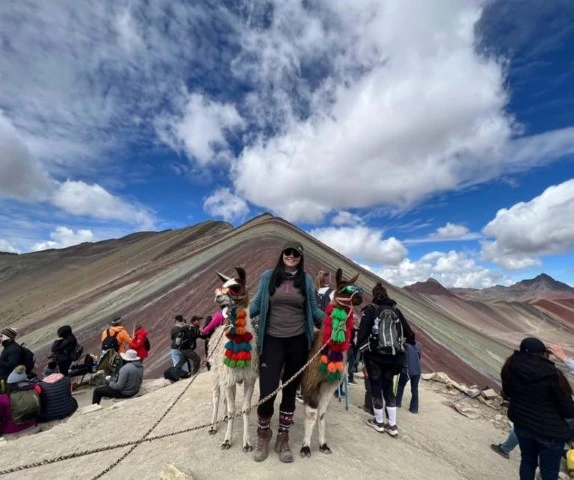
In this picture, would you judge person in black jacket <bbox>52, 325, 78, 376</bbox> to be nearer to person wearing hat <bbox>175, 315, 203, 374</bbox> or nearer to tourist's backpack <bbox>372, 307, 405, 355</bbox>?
person wearing hat <bbox>175, 315, 203, 374</bbox>

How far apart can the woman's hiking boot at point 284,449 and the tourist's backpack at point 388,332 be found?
1.56 m

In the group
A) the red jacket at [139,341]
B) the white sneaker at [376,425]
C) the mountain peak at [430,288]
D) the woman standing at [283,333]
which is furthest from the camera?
the mountain peak at [430,288]

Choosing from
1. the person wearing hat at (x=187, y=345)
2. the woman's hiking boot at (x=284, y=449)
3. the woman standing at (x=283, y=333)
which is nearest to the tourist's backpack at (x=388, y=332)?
the woman standing at (x=283, y=333)

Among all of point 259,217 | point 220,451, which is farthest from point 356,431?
point 259,217

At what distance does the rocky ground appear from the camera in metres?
3.10

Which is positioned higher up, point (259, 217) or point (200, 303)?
point (259, 217)

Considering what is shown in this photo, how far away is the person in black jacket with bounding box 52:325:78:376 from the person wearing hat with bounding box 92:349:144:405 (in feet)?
6.57

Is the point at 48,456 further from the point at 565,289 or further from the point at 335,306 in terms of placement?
the point at 565,289

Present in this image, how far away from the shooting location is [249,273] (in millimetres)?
15258

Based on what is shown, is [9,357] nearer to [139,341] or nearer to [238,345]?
[139,341]

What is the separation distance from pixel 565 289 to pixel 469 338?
145 m

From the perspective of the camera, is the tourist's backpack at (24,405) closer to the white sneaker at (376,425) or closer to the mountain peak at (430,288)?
the white sneaker at (376,425)

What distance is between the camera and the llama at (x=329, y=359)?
337 cm

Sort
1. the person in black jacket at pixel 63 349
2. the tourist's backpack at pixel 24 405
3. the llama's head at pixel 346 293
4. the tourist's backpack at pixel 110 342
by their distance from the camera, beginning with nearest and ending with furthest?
the llama's head at pixel 346 293, the tourist's backpack at pixel 24 405, the person in black jacket at pixel 63 349, the tourist's backpack at pixel 110 342
